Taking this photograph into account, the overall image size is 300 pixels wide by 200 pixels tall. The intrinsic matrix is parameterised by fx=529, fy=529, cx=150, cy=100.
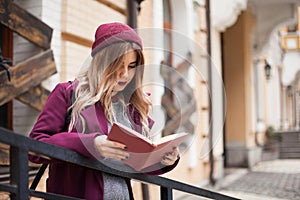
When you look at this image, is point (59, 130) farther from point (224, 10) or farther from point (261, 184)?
point (261, 184)

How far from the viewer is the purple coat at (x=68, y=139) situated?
1.56 metres

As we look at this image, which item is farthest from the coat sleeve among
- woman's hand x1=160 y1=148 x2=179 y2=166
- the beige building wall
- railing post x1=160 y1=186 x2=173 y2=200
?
the beige building wall

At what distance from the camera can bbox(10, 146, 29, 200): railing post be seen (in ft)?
4.62

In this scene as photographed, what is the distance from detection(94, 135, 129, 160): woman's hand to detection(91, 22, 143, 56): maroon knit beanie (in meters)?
0.31

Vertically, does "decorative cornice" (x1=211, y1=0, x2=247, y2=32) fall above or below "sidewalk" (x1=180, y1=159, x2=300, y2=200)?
above

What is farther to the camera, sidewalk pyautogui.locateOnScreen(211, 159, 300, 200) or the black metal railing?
sidewalk pyautogui.locateOnScreen(211, 159, 300, 200)

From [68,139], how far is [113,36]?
0.35m

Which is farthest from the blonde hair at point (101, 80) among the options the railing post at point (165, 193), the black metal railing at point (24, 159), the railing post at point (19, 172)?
the railing post at point (165, 193)

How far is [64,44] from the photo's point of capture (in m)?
4.13

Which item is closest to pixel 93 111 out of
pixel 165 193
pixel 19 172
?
pixel 19 172

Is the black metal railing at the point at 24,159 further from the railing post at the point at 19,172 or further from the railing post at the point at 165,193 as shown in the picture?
the railing post at the point at 165,193

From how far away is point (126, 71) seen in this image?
1.67 metres

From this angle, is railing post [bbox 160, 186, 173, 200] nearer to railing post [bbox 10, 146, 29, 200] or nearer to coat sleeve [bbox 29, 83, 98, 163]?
coat sleeve [bbox 29, 83, 98, 163]

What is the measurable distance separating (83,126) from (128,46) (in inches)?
11.2
